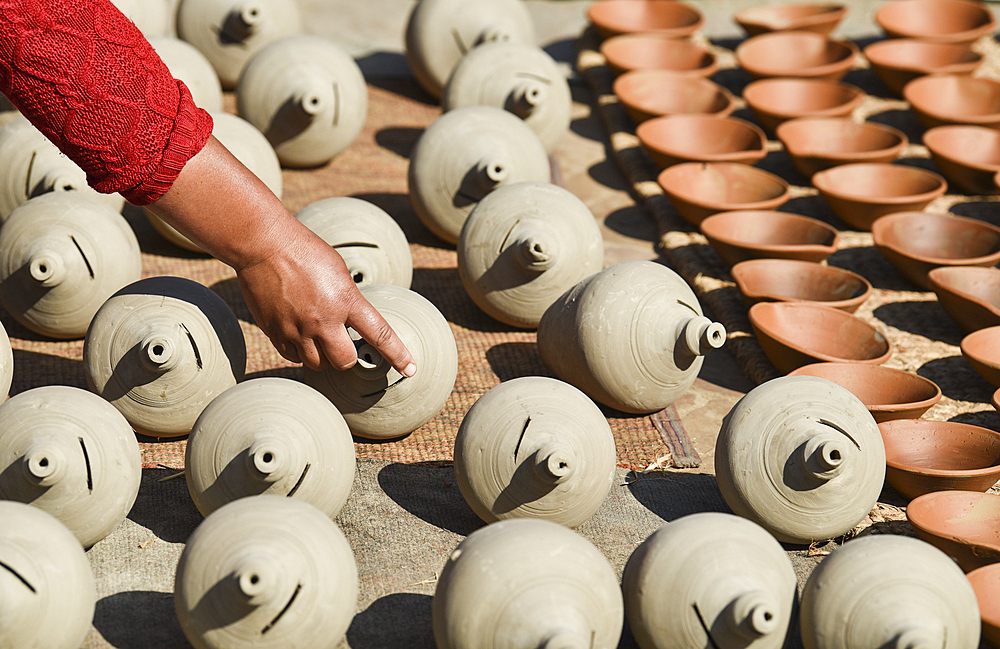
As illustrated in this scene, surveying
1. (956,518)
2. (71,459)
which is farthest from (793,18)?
(71,459)

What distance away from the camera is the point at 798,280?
4555mm

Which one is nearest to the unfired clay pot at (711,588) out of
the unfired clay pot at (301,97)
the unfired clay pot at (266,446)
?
the unfired clay pot at (266,446)

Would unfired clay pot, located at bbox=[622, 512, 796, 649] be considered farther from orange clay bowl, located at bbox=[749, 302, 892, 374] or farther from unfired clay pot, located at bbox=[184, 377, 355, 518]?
orange clay bowl, located at bbox=[749, 302, 892, 374]

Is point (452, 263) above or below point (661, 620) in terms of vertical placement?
below

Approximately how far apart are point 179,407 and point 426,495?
35.2 inches

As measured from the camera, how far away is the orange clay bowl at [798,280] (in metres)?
4.46

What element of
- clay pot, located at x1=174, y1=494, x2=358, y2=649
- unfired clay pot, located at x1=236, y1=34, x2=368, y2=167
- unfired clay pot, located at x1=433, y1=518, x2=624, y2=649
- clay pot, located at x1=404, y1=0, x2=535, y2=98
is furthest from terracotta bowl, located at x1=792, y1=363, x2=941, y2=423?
clay pot, located at x1=404, y1=0, x2=535, y2=98

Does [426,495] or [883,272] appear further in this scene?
[883,272]

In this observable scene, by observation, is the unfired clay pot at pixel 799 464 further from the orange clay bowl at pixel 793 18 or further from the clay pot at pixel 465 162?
the orange clay bowl at pixel 793 18

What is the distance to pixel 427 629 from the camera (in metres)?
2.80

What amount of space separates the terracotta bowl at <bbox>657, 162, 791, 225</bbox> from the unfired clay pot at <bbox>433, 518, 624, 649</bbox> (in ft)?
10.00

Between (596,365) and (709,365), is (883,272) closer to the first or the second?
(709,365)

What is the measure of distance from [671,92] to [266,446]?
4606mm

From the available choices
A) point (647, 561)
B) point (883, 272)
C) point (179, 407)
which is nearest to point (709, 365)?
point (883, 272)
